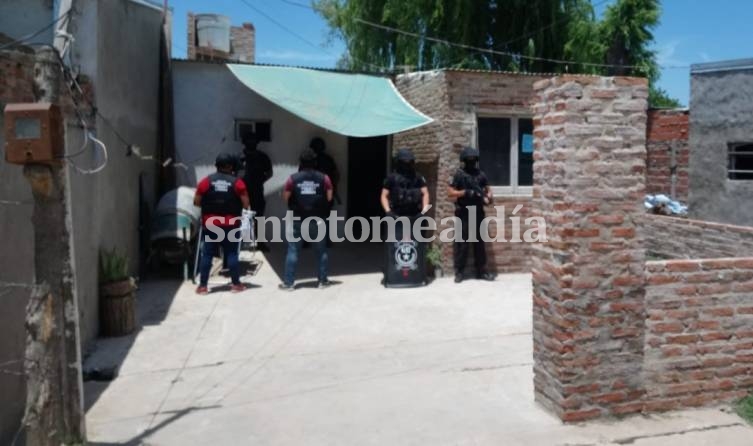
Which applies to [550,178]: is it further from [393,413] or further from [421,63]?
[421,63]

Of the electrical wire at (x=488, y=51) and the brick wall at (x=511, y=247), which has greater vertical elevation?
the electrical wire at (x=488, y=51)

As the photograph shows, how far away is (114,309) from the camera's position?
21.6ft

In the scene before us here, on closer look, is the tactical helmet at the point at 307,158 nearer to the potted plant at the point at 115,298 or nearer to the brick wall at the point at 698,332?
the potted plant at the point at 115,298

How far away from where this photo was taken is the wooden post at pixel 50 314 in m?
3.53

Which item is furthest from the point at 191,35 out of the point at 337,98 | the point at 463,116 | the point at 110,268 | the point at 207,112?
the point at 110,268

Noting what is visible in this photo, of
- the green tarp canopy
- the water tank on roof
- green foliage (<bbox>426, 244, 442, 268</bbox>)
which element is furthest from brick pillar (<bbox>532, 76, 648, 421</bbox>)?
the water tank on roof

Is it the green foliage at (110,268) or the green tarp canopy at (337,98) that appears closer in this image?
the green foliage at (110,268)

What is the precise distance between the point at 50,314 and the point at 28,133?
937mm

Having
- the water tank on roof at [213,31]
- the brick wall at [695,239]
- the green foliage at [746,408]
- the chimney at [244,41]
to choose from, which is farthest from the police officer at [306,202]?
the chimney at [244,41]

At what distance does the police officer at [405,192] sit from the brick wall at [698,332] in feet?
14.3

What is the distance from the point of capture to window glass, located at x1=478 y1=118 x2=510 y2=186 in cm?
980

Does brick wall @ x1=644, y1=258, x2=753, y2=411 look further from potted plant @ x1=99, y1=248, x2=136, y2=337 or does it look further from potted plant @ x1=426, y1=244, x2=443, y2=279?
potted plant @ x1=426, y1=244, x2=443, y2=279

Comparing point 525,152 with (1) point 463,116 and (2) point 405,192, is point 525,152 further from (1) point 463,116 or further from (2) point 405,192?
(2) point 405,192

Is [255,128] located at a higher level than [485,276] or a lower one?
higher
